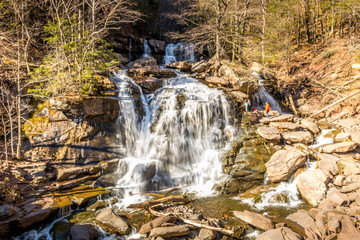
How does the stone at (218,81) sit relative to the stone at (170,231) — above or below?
above

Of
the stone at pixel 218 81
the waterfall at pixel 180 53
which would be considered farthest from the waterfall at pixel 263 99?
the waterfall at pixel 180 53

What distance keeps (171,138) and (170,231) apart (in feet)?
18.9

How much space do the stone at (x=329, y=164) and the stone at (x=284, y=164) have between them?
0.73 m

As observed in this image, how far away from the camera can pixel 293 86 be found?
1792 cm

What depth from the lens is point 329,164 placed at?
29.7ft

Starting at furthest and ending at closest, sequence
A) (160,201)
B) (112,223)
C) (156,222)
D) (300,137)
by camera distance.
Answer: (300,137), (160,201), (112,223), (156,222)

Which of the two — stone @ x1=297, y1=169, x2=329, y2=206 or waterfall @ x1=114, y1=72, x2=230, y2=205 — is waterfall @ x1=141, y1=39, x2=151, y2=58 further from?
stone @ x1=297, y1=169, x2=329, y2=206

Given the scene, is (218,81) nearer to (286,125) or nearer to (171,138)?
(286,125)

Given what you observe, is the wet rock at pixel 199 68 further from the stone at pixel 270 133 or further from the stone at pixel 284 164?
the stone at pixel 284 164

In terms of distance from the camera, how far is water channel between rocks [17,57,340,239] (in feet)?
25.7

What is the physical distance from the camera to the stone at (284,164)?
360 inches

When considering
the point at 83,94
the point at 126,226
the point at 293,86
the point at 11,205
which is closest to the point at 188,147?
the point at 126,226

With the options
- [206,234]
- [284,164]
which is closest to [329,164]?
[284,164]

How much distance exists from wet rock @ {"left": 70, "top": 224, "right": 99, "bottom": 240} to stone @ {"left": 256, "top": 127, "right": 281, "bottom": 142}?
352 inches
